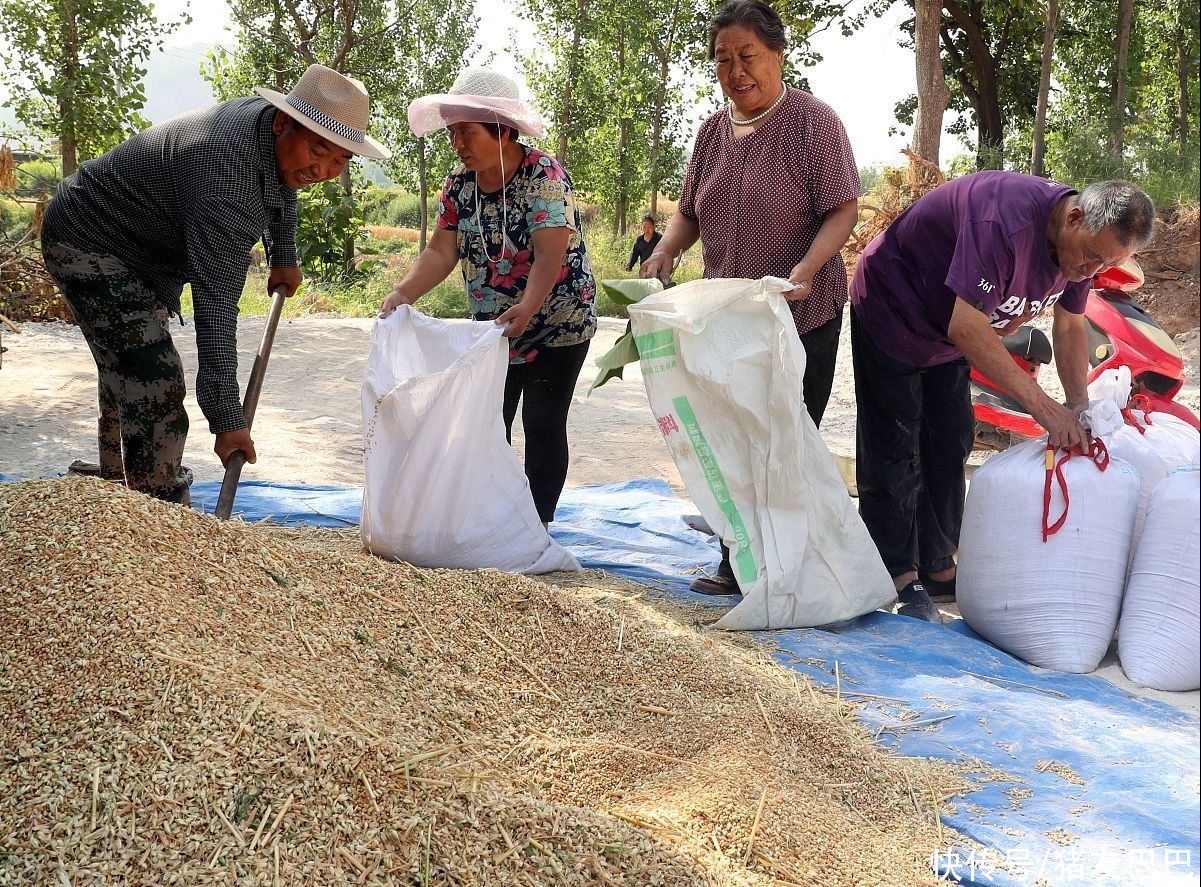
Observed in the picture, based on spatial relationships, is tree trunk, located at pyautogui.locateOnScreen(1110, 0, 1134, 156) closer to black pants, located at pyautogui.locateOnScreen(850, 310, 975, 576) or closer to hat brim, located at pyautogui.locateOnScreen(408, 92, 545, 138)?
black pants, located at pyautogui.locateOnScreen(850, 310, 975, 576)

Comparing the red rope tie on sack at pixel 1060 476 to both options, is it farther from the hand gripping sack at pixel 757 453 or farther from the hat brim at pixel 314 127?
the hat brim at pixel 314 127

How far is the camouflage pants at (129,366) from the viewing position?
249 centimetres

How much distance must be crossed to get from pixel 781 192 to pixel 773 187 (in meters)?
0.02

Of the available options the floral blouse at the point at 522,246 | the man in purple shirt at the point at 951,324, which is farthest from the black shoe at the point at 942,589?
the floral blouse at the point at 522,246

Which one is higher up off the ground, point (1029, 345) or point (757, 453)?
point (1029, 345)

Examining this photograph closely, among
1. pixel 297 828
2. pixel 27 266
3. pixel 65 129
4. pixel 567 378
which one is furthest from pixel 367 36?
pixel 297 828

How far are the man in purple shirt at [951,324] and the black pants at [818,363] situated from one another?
9cm

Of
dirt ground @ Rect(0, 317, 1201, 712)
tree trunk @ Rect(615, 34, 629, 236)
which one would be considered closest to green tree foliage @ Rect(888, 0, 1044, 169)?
tree trunk @ Rect(615, 34, 629, 236)

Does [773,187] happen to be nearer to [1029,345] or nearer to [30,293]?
[1029,345]

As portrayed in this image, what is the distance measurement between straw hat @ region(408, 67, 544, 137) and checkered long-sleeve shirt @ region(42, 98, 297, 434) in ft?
1.38

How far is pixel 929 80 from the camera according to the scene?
23.7ft

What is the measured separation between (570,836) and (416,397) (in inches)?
55.0

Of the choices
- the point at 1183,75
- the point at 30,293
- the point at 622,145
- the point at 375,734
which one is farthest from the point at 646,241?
the point at 1183,75

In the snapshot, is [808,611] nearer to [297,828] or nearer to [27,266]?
[297,828]
